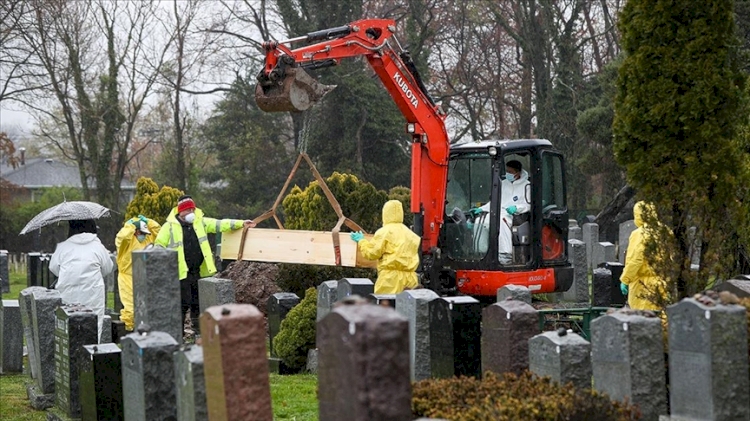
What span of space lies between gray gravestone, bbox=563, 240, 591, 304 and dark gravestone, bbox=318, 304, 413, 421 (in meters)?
13.6

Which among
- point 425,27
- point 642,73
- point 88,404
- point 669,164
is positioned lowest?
point 88,404

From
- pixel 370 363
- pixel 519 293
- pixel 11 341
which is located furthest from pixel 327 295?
pixel 370 363

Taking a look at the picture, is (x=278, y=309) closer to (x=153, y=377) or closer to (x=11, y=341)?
(x=11, y=341)

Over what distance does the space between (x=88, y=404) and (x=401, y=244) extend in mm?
4339

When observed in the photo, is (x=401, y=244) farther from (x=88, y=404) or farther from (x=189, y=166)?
(x=189, y=166)

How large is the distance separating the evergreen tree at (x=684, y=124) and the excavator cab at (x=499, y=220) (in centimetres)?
565

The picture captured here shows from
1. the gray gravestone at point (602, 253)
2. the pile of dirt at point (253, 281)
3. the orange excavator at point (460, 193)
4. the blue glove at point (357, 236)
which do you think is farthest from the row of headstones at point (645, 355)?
the gray gravestone at point (602, 253)

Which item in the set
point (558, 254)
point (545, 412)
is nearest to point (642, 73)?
point (545, 412)

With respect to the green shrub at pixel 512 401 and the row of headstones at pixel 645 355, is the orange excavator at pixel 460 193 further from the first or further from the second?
the green shrub at pixel 512 401

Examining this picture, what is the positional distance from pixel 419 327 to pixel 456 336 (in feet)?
1.37

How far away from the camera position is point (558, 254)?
15703 millimetres

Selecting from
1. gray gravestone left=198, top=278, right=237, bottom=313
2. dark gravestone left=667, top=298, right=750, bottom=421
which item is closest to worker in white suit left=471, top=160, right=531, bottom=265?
gray gravestone left=198, top=278, right=237, bottom=313

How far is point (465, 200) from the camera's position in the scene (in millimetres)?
15430

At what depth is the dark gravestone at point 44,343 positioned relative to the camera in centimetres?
1110
